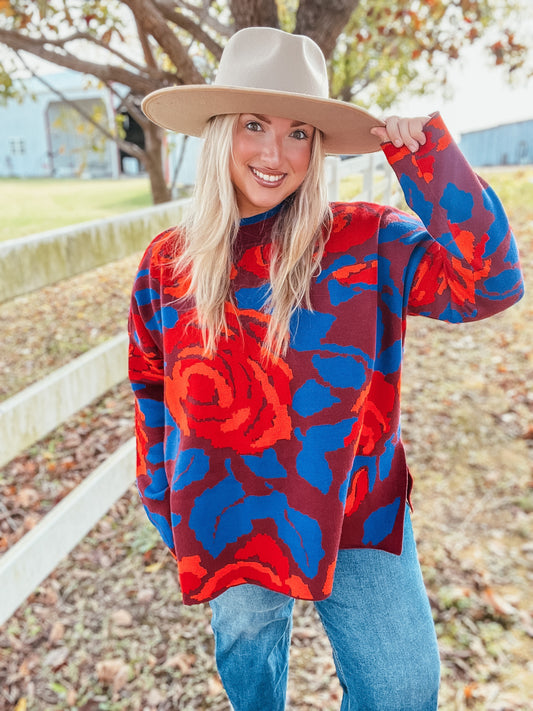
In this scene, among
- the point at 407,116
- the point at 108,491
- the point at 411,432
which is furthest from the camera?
the point at 411,432

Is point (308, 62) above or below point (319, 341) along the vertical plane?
above

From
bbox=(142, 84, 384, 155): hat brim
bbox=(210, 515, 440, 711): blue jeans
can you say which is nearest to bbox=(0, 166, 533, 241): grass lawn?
bbox=(142, 84, 384, 155): hat brim

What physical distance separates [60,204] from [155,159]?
9905mm

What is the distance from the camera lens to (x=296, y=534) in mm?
1542

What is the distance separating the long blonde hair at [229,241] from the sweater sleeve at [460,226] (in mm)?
264

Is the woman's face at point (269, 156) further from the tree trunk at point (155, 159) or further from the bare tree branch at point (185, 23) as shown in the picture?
the tree trunk at point (155, 159)

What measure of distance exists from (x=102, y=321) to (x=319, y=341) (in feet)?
18.8

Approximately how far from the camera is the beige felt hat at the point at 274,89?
144 cm

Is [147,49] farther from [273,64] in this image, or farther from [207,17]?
[273,64]

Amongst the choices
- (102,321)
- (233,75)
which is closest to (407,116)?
(233,75)

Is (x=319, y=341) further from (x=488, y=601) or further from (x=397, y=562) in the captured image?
(x=488, y=601)

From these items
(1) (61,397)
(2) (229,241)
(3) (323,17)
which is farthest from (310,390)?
(3) (323,17)

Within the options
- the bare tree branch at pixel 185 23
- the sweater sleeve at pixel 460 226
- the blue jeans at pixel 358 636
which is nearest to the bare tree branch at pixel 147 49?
the bare tree branch at pixel 185 23

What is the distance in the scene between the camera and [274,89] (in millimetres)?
1468
